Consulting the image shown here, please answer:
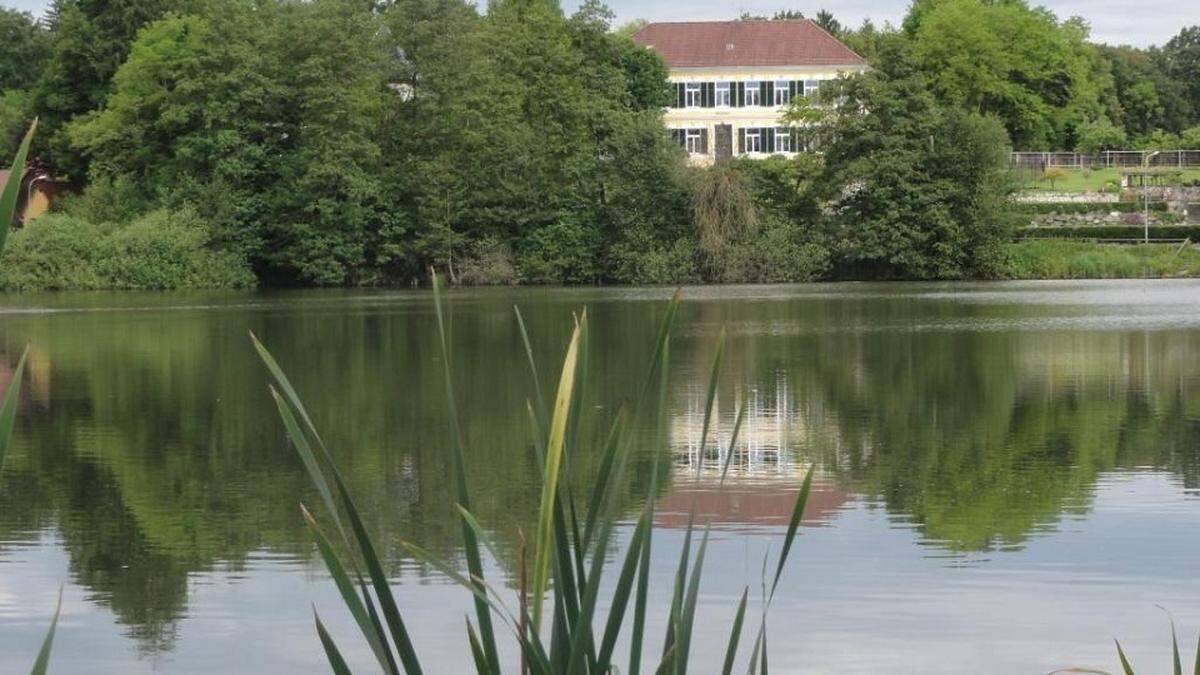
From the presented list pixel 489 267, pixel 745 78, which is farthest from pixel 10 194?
pixel 745 78

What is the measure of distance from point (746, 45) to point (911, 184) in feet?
82.5

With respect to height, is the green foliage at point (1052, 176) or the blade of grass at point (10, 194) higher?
the green foliage at point (1052, 176)

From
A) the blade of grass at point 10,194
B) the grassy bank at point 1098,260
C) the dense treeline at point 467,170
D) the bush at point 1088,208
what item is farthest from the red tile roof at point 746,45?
the blade of grass at point 10,194

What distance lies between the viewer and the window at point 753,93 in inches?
2972

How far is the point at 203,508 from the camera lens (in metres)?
10.8

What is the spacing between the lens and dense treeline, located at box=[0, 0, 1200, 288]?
54000mm

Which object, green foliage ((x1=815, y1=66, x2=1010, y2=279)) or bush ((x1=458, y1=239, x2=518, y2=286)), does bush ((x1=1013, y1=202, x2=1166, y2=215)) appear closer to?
green foliage ((x1=815, y1=66, x2=1010, y2=279))

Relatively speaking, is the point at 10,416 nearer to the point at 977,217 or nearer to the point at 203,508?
the point at 203,508

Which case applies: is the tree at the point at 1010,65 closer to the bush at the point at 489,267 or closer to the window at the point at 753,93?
the window at the point at 753,93

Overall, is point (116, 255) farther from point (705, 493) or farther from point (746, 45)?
point (705, 493)

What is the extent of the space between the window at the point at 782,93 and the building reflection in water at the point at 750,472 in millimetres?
59391

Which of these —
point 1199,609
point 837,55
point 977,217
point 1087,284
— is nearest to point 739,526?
point 1199,609

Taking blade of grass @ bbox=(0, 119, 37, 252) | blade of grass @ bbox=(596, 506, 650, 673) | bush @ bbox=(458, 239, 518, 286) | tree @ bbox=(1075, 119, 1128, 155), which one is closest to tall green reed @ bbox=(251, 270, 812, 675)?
blade of grass @ bbox=(596, 506, 650, 673)

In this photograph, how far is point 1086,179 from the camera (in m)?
69.1
